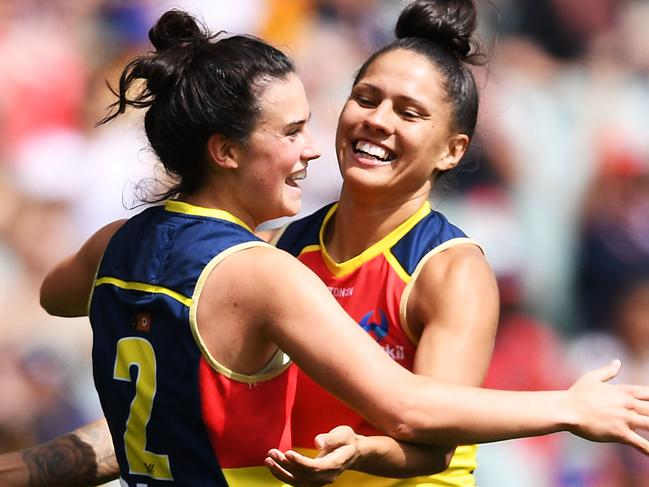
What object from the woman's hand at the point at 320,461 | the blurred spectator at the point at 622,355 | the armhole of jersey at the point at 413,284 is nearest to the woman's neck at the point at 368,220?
the armhole of jersey at the point at 413,284

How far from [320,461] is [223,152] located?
0.71 meters

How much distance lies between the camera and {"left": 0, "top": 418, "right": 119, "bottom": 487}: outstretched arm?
2924 millimetres

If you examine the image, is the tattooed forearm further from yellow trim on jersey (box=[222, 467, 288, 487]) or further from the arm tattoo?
yellow trim on jersey (box=[222, 467, 288, 487])

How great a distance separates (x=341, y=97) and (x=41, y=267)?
1.53m

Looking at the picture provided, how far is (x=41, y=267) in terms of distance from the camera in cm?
484

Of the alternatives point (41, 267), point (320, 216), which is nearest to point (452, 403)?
point (320, 216)

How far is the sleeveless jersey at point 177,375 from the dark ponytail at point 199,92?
0.11m

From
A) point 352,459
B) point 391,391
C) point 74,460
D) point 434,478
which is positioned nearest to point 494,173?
point 434,478

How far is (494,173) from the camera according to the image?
5.09 m

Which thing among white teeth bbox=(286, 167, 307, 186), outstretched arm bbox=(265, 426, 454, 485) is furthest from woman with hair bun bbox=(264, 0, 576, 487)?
white teeth bbox=(286, 167, 307, 186)

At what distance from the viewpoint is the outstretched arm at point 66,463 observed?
115 inches

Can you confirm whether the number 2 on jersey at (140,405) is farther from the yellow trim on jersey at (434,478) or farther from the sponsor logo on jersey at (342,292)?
the sponsor logo on jersey at (342,292)

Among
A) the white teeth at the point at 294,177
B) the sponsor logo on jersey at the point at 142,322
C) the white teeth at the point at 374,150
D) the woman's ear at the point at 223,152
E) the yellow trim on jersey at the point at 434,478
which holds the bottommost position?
the yellow trim on jersey at the point at 434,478

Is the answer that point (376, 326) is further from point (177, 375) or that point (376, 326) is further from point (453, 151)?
point (177, 375)
